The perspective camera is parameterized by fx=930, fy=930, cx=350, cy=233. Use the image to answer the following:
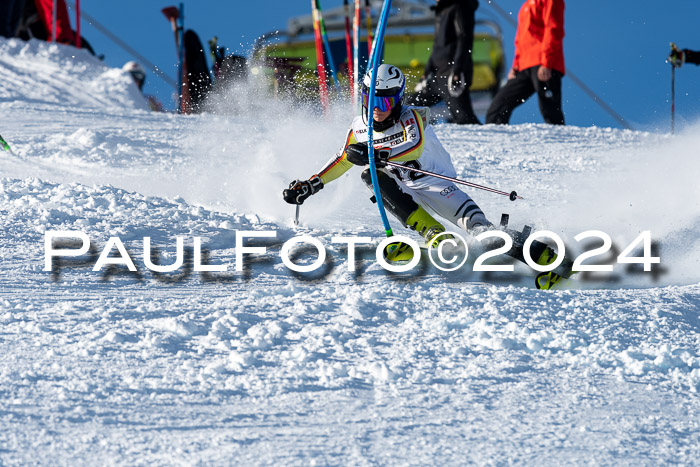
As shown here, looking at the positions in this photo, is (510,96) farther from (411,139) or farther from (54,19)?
(54,19)

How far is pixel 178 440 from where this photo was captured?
2535 mm

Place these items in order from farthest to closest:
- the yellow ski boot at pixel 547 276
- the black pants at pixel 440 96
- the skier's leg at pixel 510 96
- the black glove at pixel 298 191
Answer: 1. the black pants at pixel 440 96
2. the skier's leg at pixel 510 96
3. the black glove at pixel 298 191
4. the yellow ski boot at pixel 547 276

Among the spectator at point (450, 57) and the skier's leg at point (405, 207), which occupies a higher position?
the spectator at point (450, 57)

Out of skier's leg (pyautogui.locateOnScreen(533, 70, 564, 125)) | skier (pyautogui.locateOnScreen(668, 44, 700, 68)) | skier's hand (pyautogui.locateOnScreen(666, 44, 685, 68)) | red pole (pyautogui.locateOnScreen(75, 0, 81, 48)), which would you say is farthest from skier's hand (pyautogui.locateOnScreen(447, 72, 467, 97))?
red pole (pyautogui.locateOnScreen(75, 0, 81, 48))

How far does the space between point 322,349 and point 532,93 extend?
6.16m

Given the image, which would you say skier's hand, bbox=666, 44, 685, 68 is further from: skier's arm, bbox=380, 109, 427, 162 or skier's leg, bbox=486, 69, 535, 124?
skier's arm, bbox=380, 109, 427, 162

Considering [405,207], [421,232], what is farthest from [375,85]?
[421,232]

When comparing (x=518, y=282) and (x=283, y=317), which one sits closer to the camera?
(x=283, y=317)

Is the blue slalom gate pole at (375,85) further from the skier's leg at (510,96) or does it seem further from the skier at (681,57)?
the skier at (681,57)

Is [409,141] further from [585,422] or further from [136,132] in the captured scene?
[136,132]

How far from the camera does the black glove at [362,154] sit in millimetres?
4812

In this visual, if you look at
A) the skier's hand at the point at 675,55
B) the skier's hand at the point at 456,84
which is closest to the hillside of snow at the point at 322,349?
the skier's hand at the point at 456,84

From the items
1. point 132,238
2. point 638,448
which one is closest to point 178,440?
point 638,448

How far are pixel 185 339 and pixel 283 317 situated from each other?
1.36 feet
